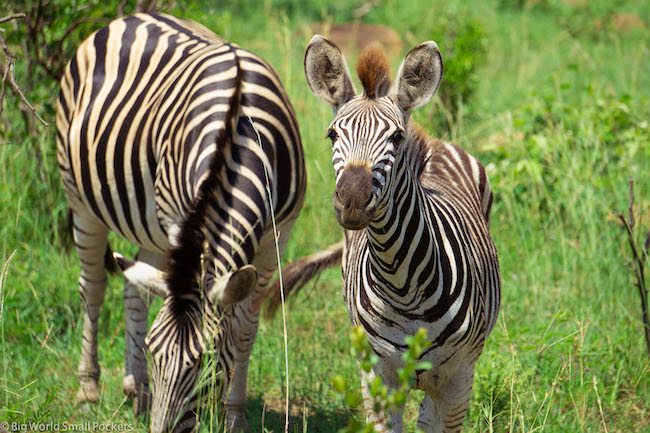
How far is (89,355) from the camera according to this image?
175 inches

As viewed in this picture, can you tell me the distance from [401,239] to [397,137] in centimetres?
39

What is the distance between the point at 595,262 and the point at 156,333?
10.4 ft

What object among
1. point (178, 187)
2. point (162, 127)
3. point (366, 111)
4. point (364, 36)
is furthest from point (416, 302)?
point (364, 36)

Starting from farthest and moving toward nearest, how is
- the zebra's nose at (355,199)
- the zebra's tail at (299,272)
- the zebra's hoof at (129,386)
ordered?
1. the zebra's hoof at (129,386)
2. the zebra's tail at (299,272)
3. the zebra's nose at (355,199)

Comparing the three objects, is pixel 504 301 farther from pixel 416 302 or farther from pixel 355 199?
pixel 355 199

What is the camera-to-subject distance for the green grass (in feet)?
12.4

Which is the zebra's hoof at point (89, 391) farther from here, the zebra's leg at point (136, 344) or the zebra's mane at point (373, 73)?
the zebra's mane at point (373, 73)

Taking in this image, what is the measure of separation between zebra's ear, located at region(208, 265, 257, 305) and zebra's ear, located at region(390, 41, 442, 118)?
0.94 metres

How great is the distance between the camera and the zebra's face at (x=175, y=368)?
2.99 meters

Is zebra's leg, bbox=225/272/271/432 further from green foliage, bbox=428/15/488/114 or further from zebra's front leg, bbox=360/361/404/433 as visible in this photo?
green foliage, bbox=428/15/488/114

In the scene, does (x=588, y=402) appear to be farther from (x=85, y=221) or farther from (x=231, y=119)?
(x=85, y=221)

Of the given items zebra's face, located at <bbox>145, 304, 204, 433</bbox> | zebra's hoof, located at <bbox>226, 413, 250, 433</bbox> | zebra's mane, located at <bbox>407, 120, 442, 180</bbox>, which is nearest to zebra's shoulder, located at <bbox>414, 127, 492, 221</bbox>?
zebra's mane, located at <bbox>407, 120, 442, 180</bbox>

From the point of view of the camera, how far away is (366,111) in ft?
8.26

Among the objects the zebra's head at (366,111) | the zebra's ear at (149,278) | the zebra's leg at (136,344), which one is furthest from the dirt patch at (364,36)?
the zebra's head at (366,111)
